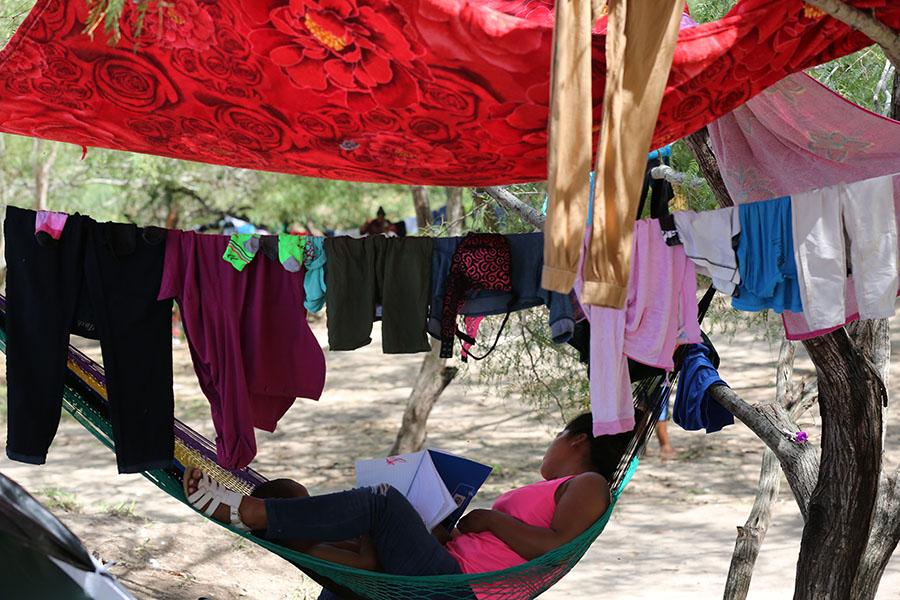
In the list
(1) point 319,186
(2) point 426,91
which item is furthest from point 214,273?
(1) point 319,186

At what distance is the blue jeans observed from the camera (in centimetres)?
251

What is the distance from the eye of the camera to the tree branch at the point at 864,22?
5.53 feet

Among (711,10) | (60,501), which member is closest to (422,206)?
(60,501)

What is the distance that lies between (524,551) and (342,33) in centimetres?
134

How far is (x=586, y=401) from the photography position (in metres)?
4.78

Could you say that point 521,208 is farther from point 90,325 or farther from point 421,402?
point 421,402

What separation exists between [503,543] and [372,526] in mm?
340

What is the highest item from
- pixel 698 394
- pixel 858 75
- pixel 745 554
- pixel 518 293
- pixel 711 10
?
pixel 711 10

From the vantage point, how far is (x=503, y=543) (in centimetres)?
266

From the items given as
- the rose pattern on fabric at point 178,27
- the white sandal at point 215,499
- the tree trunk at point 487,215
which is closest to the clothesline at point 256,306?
the white sandal at point 215,499

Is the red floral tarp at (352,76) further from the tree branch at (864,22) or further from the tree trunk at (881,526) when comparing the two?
the tree trunk at (881,526)

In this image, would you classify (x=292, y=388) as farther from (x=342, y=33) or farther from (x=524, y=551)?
(x=342, y=33)

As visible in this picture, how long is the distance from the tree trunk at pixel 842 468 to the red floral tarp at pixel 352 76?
2.42 ft

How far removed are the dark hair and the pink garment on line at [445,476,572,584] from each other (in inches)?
5.3
